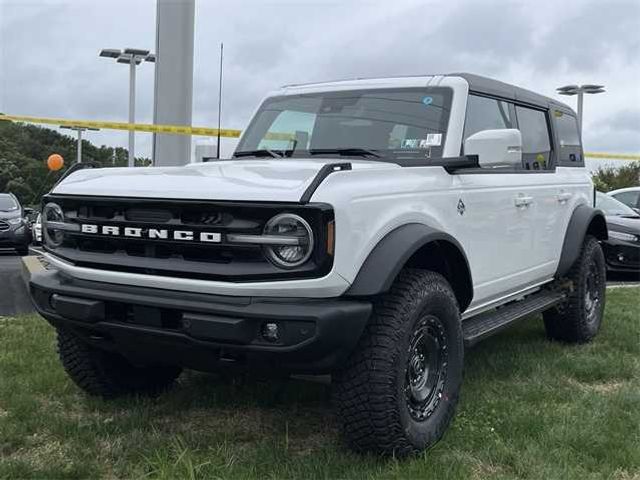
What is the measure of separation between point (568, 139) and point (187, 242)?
4.10 meters

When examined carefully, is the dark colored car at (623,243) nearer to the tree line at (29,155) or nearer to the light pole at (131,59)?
the light pole at (131,59)

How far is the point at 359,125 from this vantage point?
4.27 meters

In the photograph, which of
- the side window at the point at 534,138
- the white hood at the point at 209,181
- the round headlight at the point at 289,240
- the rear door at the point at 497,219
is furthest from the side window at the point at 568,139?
the round headlight at the point at 289,240

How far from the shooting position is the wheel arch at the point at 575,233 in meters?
5.32

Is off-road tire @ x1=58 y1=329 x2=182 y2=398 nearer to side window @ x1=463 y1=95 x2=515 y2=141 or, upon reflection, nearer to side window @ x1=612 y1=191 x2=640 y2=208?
side window @ x1=463 y1=95 x2=515 y2=141

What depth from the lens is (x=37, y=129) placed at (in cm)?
5891

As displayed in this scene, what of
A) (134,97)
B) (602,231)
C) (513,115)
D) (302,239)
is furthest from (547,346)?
(134,97)

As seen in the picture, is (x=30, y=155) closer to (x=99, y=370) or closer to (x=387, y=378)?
(x=99, y=370)

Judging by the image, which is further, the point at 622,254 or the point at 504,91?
the point at 622,254

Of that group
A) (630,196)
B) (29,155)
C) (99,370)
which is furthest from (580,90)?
(29,155)

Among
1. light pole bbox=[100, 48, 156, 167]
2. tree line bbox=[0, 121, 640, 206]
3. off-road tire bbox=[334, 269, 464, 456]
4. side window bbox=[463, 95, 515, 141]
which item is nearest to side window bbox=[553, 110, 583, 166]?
side window bbox=[463, 95, 515, 141]

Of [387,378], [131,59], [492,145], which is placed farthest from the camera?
[131,59]

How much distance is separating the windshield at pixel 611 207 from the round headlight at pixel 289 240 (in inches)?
353

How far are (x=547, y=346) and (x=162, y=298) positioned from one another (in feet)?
11.8
